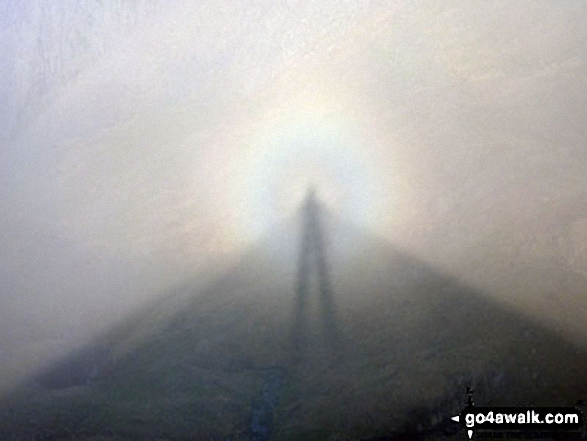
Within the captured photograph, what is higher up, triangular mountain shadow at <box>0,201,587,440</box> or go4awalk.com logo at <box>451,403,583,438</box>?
triangular mountain shadow at <box>0,201,587,440</box>

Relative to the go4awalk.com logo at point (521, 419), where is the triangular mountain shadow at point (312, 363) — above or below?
above

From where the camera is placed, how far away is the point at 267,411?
4319cm

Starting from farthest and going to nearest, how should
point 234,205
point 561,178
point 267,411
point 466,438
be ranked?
point 234,205 < point 561,178 < point 267,411 < point 466,438

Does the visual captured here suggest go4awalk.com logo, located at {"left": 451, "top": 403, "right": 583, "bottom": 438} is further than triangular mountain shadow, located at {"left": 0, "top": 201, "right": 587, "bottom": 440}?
No

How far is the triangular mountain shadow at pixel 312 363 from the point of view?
40094 mm

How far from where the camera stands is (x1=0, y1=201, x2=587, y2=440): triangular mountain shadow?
1578 inches

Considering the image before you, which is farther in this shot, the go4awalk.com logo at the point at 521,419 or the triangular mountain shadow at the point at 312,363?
the triangular mountain shadow at the point at 312,363

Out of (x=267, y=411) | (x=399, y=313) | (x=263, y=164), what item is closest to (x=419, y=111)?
(x=263, y=164)

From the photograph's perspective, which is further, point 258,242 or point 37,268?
point 37,268

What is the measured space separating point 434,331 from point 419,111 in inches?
1323

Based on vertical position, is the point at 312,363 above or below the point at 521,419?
above

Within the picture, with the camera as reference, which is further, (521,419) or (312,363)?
(312,363)

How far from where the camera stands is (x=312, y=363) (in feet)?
157

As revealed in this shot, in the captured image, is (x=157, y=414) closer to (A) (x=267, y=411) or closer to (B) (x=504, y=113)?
(A) (x=267, y=411)
